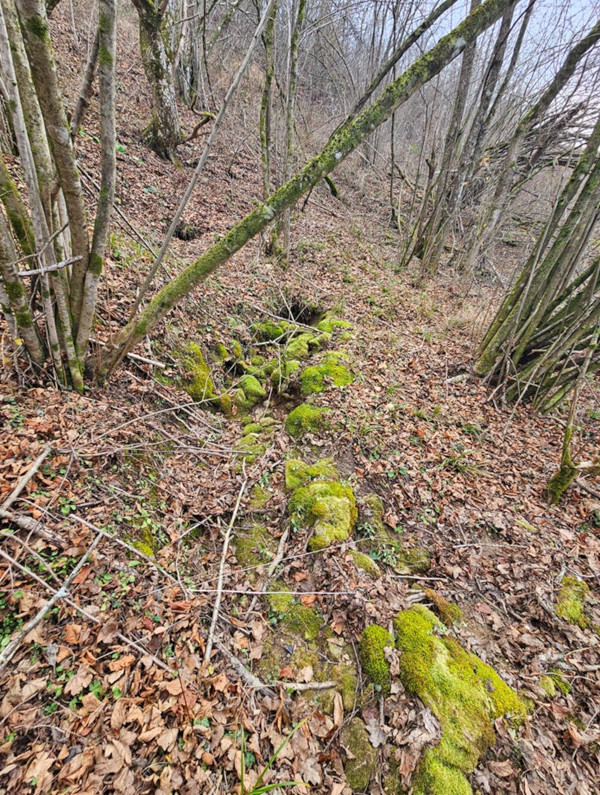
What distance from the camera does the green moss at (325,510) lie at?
3.16 meters

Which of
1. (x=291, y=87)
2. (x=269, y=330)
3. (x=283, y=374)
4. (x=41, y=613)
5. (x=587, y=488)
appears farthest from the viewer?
(x=291, y=87)

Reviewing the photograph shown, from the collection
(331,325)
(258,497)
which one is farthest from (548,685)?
(331,325)

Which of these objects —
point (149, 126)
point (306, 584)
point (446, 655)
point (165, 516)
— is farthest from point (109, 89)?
point (149, 126)

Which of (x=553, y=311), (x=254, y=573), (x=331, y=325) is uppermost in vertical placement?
(x=553, y=311)

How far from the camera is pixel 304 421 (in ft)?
15.0

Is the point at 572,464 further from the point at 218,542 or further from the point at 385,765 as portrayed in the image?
the point at 218,542

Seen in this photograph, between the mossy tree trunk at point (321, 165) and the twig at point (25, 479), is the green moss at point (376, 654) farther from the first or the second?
the mossy tree trunk at point (321, 165)

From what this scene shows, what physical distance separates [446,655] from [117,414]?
131 inches

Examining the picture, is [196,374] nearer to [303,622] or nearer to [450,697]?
[303,622]

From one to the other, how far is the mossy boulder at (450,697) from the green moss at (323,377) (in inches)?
122

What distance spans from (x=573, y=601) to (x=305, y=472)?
263 centimetres

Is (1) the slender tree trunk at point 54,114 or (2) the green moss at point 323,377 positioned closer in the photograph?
(1) the slender tree trunk at point 54,114

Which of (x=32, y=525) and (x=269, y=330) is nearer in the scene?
(x=32, y=525)

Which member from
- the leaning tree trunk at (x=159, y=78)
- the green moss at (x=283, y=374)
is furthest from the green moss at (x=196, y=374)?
Result: the leaning tree trunk at (x=159, y=78)
